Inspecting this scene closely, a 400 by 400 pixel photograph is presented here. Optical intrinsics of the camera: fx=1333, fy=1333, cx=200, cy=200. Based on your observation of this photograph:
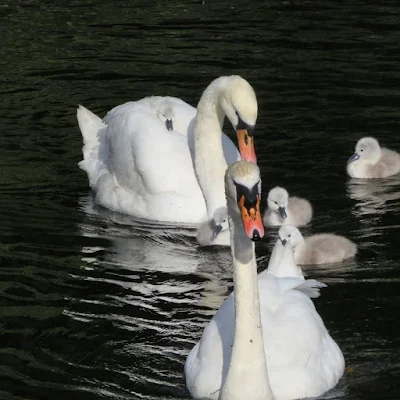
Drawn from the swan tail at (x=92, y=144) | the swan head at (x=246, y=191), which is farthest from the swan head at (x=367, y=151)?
the swan head at (x=246, y=191)

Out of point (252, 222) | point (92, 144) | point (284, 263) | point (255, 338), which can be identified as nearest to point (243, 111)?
point (284, 263)

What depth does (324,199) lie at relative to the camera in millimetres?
12570

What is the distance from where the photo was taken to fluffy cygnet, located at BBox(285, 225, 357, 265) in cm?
1089

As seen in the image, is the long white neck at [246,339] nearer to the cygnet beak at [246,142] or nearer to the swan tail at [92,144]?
the cygnet beak at [246,142]

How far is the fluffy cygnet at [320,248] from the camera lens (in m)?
10.9

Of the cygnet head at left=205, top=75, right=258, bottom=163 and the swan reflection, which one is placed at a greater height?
the cygnet head at left=205, top=75, right=258, bottom=163

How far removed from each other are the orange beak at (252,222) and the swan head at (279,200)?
4.49 metres

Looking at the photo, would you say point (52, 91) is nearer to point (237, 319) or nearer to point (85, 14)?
point (85, 14)

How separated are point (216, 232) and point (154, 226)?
89 cm

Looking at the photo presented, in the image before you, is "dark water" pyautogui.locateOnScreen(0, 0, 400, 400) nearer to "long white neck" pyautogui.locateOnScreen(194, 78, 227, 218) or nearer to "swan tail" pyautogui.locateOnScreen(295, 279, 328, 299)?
"swan tail" pyautogui.locateOnScreen(295, 279, 328, 299)

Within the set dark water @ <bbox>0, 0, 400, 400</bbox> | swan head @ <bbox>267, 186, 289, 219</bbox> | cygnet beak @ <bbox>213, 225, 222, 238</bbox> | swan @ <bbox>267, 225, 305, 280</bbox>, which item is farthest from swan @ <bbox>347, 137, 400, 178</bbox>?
swan @ <bbox>267, 225, 305, 280</bbox>

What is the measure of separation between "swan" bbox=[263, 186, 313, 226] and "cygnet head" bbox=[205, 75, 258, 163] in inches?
27.7

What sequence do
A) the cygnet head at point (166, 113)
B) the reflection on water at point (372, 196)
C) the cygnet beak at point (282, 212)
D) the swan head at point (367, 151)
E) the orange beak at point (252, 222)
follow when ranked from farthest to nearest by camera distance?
the swan head at point (367, 151) → the cygnet head at point (166, 113) → the reflection on water at point (372, 196) → the cygnet beak at point (282, 212) → the orange beak at point (252, 222)

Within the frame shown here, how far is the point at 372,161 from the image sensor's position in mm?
13148
